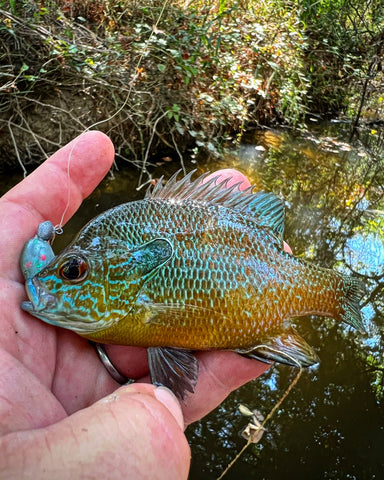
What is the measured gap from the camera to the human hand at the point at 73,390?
4.18 feet

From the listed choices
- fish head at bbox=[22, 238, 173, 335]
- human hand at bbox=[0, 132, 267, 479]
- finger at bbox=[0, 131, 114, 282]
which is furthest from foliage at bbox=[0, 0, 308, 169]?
fish head at bbox=[22, 238, 173, 335]

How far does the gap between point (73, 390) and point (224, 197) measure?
1.25 meters

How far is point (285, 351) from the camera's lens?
2.16 meters

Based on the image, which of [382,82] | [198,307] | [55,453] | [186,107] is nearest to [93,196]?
[186,107]

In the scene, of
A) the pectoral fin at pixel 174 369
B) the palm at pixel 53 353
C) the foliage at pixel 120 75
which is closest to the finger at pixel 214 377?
the palm at pixel 53 353

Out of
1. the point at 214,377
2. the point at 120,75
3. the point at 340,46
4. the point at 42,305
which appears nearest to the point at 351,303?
the point at 214,377

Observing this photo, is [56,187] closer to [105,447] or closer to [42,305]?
[42,305]

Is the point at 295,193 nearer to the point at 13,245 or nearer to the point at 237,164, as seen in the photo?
the point at 237,164

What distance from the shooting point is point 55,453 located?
1.26 meters

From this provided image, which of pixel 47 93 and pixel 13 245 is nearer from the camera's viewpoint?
pixel 13 245

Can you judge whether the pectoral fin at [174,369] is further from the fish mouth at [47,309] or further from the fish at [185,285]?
the fish mouth at [47,309]

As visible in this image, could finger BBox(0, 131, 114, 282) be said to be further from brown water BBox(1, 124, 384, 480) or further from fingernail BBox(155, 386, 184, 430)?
brown water BBox(1, 124, 384, 480)

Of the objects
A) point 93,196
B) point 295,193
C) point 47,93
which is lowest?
point 93,196

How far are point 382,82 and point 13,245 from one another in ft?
34.8
